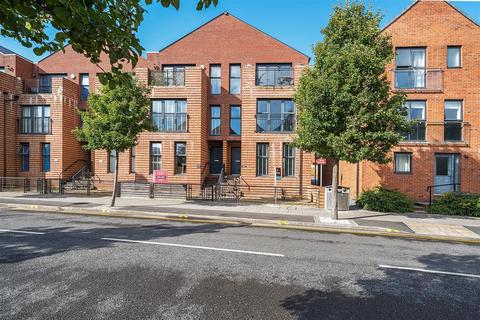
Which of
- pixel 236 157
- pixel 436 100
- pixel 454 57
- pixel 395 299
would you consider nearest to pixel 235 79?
pixel 236 157

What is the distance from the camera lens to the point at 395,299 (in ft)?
14.5

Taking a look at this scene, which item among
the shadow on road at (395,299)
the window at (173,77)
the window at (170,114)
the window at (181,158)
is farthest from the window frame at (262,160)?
the shadow on road at (395,299)

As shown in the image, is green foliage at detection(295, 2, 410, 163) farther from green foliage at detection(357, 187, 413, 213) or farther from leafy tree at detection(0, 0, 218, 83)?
leafy tree at detection(0, 0, 218, 83)

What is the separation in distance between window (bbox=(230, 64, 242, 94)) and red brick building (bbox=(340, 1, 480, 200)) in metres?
10.9

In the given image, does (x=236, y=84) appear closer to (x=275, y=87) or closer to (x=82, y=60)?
(x=275, y=87)

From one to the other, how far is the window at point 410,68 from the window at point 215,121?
12496mm

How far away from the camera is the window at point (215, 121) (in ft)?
71.8

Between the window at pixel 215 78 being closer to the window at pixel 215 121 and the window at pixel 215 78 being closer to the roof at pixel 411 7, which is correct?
the window at pixel 215 121

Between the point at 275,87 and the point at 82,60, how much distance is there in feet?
58.5

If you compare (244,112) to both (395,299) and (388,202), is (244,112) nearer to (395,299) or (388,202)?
(388,202)

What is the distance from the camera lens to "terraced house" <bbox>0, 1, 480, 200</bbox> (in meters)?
16.3

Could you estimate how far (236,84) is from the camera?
22.5m

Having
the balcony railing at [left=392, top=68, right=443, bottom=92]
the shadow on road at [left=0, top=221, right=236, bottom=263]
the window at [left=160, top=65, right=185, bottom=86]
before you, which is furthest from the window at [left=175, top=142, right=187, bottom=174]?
the balcony railing at [left=392, top=68, right=443, bottom=92]

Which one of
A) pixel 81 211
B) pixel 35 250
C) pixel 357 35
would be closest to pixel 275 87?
pixel 357 35
